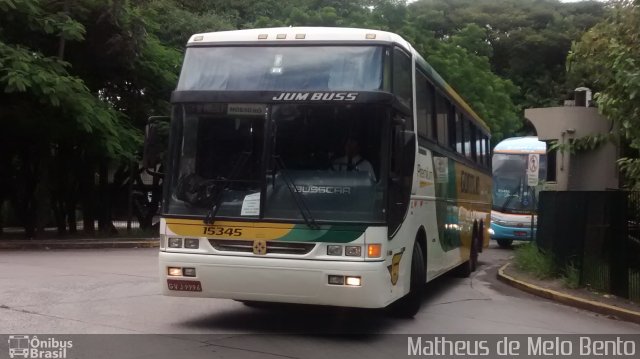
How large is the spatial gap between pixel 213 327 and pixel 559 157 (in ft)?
34.8

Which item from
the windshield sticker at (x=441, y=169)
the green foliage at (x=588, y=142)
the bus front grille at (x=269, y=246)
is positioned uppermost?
the green foliage at (x=588, y=142)

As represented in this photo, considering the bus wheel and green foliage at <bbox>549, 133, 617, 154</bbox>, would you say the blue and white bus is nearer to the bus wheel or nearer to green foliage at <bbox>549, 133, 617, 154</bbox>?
green foliage at <bbox>549, 133, 617, 154</bbox>

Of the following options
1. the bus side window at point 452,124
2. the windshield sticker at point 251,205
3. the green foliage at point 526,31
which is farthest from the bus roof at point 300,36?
the green foliage at point 526,31

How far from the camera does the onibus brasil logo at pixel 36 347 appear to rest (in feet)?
22.4

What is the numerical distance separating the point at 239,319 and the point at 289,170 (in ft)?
7.83

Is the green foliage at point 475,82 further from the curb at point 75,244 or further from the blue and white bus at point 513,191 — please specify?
the curb at point 75,244

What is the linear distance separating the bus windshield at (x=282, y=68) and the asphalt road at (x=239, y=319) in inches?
111

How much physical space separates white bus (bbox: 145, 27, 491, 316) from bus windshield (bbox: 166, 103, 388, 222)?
0.04 ft

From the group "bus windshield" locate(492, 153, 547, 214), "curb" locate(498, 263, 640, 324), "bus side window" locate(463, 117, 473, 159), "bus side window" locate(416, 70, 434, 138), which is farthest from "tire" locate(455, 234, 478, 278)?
"bus windshield" locate(492, 153, 547, 214)

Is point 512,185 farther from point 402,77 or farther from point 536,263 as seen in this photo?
point 402,77

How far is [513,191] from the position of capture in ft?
80.0

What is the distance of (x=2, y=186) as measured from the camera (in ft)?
77.5

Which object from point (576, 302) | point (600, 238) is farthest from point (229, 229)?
point (600, 238)

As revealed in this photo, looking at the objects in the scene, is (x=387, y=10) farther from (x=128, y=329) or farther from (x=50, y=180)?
(x=128, y=329)
